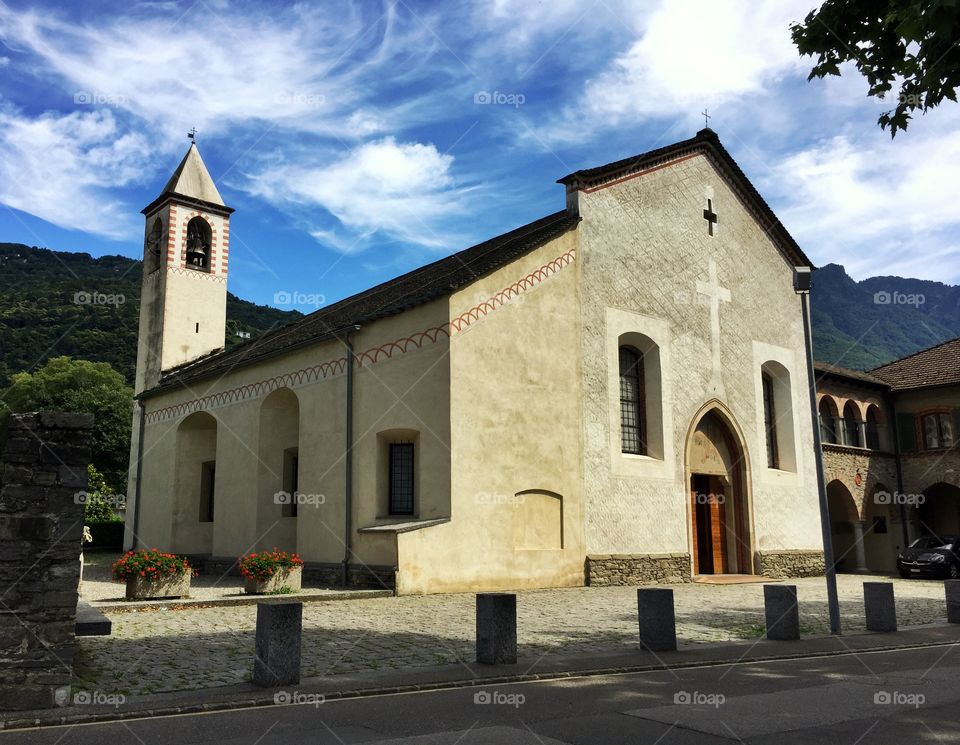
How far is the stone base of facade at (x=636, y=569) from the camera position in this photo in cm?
1848

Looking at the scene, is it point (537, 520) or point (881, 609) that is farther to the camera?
point (537, 520)

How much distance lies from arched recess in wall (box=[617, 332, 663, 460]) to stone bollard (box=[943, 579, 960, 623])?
826 cm

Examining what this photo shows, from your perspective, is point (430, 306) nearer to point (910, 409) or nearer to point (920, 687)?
point (920, 687)

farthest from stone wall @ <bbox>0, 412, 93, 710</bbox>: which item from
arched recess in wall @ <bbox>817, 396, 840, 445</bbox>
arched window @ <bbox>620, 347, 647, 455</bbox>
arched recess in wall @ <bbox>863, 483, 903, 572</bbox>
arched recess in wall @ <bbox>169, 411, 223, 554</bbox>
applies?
arched recess in wall @ <bbox>863, 483, 903, 572</bbox>

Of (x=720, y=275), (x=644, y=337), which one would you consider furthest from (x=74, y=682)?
(x=720, y=275)

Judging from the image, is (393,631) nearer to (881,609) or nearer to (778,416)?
(881,609)

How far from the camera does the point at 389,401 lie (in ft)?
59.3

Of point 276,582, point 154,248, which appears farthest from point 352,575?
point 154,248

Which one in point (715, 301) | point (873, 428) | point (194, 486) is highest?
point (715, 301)

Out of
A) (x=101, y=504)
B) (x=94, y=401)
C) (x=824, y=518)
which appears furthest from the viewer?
(x=94, y=401)

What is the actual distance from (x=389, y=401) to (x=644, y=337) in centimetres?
742

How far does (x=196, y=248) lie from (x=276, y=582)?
62.5ft

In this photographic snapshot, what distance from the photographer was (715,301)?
2356cm

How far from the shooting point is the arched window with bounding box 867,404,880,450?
1236 inches
